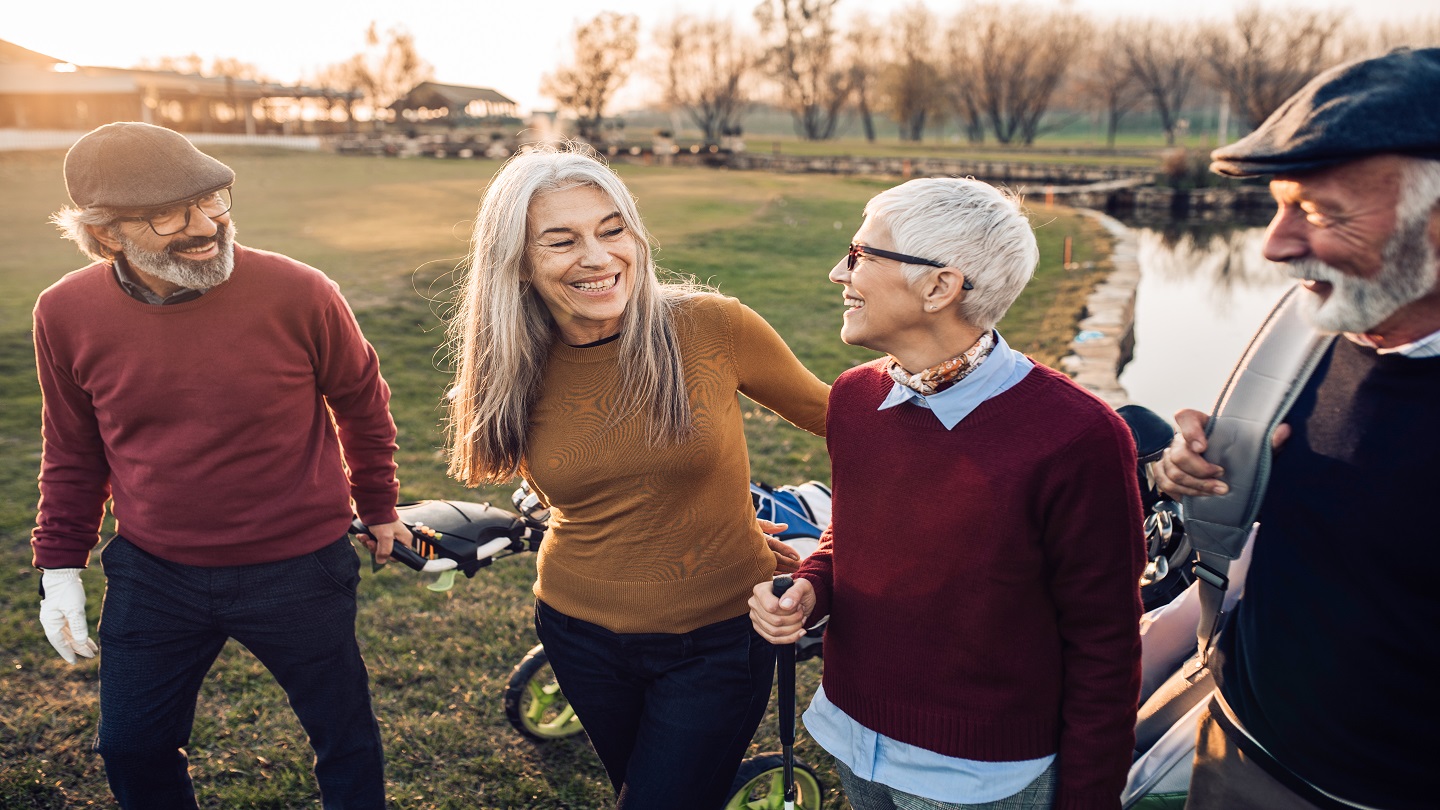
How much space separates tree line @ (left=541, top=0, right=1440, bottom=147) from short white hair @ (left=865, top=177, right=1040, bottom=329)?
61.3 meters

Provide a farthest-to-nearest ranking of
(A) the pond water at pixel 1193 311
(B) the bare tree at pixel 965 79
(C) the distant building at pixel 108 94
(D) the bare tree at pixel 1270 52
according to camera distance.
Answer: (B) the bare tree at pixel 965 79 → (D) the bare tree at pixel 1270 52 → (C) the distant building at pixel 108 94 → (A) the pond water at pixel 1193 311

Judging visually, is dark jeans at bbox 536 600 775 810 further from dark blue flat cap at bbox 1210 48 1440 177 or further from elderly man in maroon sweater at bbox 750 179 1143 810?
dark blue flat cap at bbox 1210 48 1440 177

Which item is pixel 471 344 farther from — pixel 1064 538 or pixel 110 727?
pixel 1064 538

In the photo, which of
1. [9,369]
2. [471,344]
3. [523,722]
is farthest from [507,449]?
[9,369]

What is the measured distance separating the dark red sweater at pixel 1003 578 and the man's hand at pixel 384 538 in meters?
1.76

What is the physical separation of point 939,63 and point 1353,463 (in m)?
76.1

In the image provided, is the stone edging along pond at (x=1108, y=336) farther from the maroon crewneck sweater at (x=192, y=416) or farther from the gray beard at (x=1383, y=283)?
the maroon crewneck sweater at (x=192, y=416)

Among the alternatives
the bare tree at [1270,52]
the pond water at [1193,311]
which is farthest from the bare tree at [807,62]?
the pond water at [1193,311]

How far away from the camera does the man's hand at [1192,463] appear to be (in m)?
1.72

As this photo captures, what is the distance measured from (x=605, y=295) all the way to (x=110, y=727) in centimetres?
182

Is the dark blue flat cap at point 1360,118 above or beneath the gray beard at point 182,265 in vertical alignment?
above

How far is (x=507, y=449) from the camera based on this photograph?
250 centimetres

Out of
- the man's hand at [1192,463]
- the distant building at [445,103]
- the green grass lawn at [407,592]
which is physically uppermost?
the distant building at [445,103]

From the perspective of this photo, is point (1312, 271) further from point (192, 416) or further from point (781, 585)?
point (192, 416)
